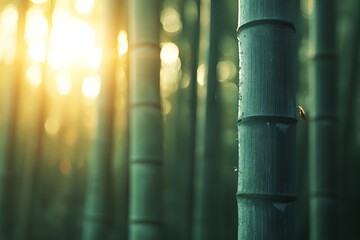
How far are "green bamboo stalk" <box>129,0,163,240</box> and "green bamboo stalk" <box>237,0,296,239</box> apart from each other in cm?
90

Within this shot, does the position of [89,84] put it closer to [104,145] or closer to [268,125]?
[104,145]

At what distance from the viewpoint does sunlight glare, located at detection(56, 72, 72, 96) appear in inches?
252

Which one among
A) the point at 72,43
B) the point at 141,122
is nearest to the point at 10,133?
the point at 141,122

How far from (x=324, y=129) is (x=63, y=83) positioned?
480cm

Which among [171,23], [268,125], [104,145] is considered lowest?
[268,125]

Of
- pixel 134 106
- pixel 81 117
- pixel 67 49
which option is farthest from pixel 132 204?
pixel 81 117

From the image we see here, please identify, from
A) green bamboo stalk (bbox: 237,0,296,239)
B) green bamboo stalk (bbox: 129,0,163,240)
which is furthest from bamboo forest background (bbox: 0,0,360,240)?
green bamboo stalk (bbox: 237,0,296,239)

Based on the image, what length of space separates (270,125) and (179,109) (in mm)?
5020

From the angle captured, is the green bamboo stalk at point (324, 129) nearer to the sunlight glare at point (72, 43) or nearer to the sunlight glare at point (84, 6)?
the sunlight glare at point (72, 43)

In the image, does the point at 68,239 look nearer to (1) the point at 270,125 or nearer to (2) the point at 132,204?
(2) the point at 132,204

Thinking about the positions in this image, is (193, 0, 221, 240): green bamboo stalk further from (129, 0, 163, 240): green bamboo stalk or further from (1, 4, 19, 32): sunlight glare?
(1, 4, 19, 32): sunlight glare

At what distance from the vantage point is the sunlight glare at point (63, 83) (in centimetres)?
639

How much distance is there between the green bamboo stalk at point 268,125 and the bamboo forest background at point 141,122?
0.15 meters

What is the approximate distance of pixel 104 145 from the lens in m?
2.65
